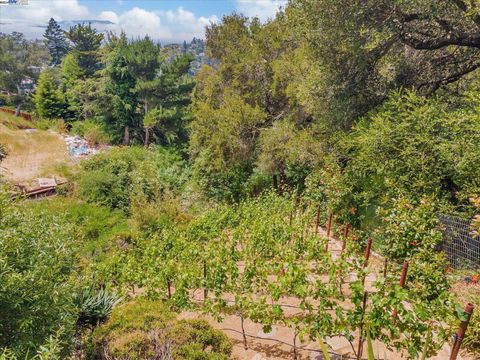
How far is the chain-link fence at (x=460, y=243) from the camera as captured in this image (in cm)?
602

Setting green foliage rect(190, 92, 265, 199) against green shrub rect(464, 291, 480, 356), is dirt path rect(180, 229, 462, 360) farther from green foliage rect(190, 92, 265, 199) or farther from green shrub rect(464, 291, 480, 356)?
green foliage rect(190, 92, 265, 199)

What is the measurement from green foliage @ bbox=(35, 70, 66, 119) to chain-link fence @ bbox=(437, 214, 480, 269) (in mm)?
30864

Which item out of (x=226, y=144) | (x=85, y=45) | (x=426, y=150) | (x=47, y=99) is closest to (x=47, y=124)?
(x=47, y=99)

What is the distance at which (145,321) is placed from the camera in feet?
→ 16.2

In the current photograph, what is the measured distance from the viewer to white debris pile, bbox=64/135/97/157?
22.2 meters

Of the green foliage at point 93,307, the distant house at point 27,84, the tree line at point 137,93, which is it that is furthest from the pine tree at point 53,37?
the green foliage at point 93,307

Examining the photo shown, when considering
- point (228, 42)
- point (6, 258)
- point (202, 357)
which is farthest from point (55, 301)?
point (228, 42)

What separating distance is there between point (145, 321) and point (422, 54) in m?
9.15

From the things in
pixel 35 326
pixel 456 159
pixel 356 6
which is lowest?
pixel 35 326

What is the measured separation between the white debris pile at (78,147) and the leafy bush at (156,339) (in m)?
19.2

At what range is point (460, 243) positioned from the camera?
6.19 metres

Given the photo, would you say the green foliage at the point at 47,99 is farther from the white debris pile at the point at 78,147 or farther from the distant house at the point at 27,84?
the distant house at the point at 27,84

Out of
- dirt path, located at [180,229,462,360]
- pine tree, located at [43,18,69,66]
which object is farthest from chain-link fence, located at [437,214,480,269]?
pine tree, located at [43,18,69,66]

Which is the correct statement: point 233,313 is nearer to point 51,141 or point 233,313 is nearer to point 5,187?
point 5,187
